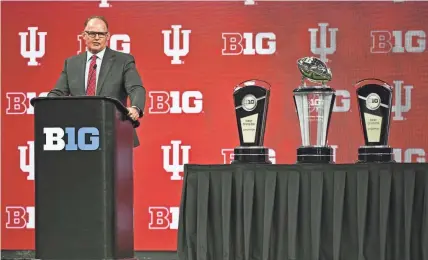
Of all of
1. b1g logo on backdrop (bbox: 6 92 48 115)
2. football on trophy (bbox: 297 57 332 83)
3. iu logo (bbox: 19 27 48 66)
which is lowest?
b1g logo on backdrop (bbox: 6 92 48 115)

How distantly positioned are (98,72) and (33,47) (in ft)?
5.75

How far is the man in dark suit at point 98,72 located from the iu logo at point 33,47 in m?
1.62

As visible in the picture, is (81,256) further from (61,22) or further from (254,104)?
(61,22)


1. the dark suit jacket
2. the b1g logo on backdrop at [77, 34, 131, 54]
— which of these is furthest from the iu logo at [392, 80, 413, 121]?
the dark suit jacket

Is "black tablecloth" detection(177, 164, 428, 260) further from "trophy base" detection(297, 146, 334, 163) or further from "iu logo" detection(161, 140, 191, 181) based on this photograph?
"iu logo" detection(161, 140, 191, 181)

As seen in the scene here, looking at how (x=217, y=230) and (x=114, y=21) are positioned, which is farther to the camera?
(x=114, y=21)

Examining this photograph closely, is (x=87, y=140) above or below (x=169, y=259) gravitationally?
above

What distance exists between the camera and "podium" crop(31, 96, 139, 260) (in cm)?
312

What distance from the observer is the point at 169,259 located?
5.30m

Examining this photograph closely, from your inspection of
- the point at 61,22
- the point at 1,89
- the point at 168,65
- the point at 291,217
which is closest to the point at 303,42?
→ the point at 168,65

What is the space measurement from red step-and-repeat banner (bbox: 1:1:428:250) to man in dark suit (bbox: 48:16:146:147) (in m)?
1.53

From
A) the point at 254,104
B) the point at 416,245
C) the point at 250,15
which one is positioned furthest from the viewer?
the point at 250,15

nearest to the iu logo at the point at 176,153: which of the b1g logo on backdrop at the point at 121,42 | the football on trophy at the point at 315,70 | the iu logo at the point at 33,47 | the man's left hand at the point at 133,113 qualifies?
the b1g logo on backdrop at the point at 121,42

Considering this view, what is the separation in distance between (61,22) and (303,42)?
5.33 feet
